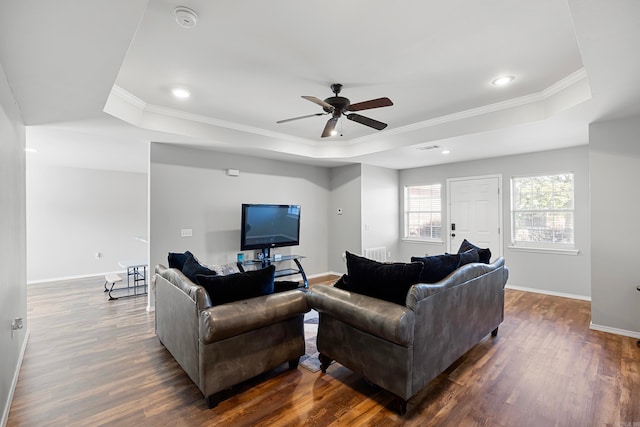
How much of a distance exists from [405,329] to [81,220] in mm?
7555

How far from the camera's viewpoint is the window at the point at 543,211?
4.92 m

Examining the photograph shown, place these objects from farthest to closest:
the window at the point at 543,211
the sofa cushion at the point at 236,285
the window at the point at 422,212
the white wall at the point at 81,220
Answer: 1. the window at the point at 422,212
2. the white wall at the point at 81,220
3. the window at the point at 543,211
4. the sofa cushion at the point at 236,285

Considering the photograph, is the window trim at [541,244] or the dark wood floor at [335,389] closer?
the dark wood floor at [335,389]

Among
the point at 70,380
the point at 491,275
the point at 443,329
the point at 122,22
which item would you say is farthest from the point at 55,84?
the point at 491,275

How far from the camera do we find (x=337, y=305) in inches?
93.7

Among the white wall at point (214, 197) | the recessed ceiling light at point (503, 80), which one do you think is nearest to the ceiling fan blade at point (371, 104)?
the recessed ceiling light at point (503, 80)

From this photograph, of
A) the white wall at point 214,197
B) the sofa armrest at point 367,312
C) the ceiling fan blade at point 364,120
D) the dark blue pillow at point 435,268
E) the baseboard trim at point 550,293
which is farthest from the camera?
the baseboard trim at point 550,293

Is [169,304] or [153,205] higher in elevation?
[153,205]

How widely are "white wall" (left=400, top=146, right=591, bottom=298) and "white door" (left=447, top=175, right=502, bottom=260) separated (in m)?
Result: 0.12

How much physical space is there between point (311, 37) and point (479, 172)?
15.6ft

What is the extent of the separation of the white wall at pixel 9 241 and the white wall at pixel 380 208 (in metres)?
5.07

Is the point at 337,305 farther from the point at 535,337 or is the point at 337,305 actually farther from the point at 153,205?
the point at 153,205

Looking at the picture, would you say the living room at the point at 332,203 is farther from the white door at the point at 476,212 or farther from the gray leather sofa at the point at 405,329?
the gray leather sofa at the point at 405,329

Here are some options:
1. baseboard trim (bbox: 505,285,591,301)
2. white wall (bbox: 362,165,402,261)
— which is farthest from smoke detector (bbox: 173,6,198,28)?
baseboard trim (bbox: 505,285,591,301)
